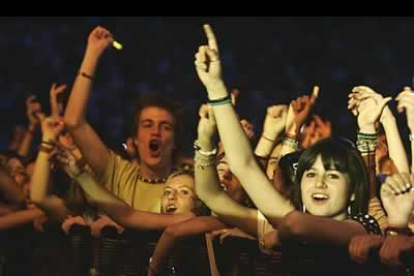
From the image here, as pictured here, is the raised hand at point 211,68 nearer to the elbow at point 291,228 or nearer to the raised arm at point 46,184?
the elbow at point 291,228

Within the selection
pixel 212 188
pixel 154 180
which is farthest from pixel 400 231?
pixel 154 180

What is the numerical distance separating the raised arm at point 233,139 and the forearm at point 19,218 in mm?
1101

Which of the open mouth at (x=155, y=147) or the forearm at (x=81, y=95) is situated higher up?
the forearm at (x=81, y=95)

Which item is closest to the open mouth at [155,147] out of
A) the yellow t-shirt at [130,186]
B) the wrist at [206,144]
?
the yellow t-shirt at [130,186]

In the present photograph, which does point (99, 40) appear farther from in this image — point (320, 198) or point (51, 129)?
point (320, 198)

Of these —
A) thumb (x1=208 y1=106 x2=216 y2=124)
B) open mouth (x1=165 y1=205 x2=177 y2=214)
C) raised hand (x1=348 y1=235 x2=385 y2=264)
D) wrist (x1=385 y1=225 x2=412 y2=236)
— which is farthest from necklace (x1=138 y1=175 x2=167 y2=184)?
raised hand (x1=348 y1=235 x2=385 y2=264)

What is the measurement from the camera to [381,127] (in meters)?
3.73

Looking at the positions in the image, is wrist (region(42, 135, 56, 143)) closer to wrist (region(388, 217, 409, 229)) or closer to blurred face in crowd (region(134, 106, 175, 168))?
blurred face in crowd (region(134, 106, 175, 168))

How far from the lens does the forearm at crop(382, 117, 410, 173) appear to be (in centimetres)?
326

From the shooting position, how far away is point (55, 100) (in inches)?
159

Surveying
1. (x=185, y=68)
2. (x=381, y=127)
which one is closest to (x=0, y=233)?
(x=185, y=68)

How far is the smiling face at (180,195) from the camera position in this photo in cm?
350

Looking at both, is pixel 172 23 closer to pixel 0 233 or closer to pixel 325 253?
pixel 0 233
